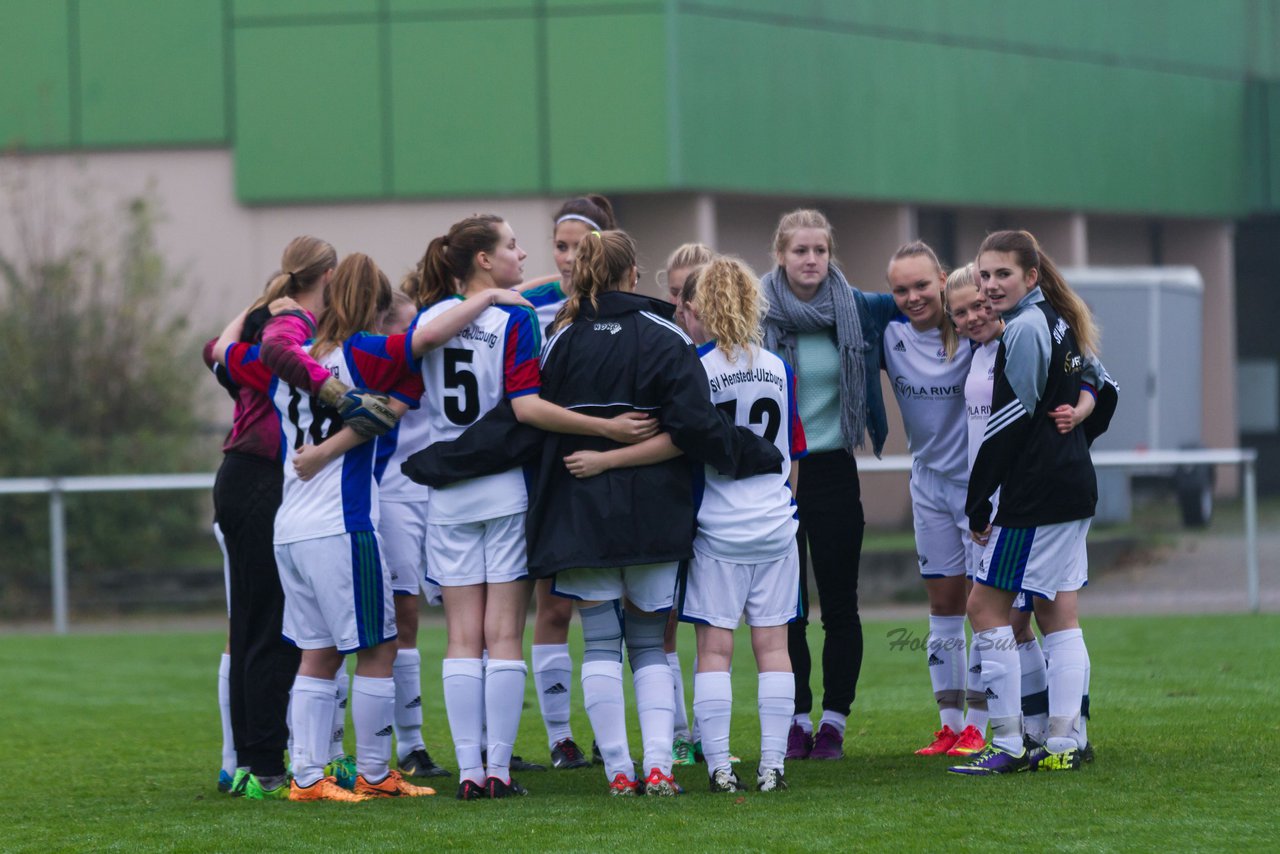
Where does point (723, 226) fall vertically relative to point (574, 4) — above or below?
below

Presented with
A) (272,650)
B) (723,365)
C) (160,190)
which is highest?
(160,190)

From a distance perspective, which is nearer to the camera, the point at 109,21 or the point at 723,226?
the point at 109,21

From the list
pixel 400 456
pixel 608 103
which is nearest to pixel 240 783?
pixel 400 456

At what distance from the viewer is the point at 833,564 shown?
701 cm

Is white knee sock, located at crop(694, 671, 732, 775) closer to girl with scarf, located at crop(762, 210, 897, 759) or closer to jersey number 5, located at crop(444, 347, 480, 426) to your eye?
girl with scarf, located at crop(762, 210, 897, 759)

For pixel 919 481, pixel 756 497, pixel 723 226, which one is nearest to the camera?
pixel 756 497

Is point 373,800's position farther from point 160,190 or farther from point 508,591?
point 160,190

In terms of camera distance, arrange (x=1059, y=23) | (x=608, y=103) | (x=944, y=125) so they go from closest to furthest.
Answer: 1. (x=608, y=103)
2. (x=944, y=125)
3. (x=1059, y=23)

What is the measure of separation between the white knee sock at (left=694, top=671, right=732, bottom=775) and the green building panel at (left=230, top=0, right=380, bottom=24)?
53.0ft

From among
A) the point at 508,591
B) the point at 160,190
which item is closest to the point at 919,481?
the point at 508,591

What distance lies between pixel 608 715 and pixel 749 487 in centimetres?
91

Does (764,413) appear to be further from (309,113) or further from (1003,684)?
(309,113)

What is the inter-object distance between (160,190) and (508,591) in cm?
1615

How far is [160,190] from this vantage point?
21.0m
